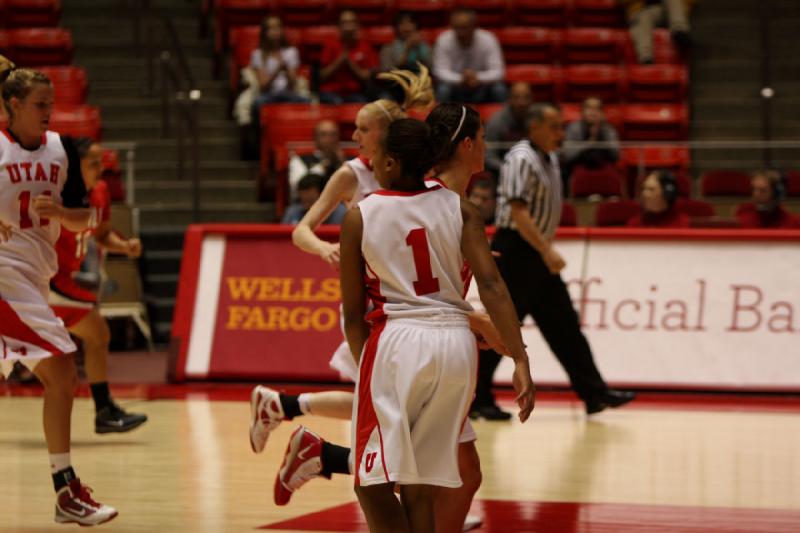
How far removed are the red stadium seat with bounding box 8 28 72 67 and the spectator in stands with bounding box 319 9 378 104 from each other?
3.04 metres

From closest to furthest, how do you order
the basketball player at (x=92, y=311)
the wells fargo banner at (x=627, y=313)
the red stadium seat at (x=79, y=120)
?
1. the basketball player at (x=92, y=311)
2. the wells fargo banner at (x=627, y=313)
3. the red stadium seat at (x=79, y=120)

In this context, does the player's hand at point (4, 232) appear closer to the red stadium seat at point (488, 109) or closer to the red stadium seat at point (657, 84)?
the red stadium seat at point (488, 109)

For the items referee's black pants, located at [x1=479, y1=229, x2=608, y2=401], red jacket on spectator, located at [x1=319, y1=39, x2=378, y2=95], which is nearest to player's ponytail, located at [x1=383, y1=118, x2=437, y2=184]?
referee's black pants, located at [x1=479, y1=229, x2=608, y2=401]

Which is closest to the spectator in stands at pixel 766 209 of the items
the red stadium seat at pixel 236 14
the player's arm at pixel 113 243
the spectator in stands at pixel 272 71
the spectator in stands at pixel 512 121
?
the spectator in stands at pixel 512 121

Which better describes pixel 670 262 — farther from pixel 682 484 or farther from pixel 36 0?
pixel 36 0

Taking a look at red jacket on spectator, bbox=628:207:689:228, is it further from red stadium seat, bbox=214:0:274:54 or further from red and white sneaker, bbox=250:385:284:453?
red stadium seat, bbox=214:0:274:54

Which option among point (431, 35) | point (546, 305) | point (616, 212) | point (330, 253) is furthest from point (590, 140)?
point (330, 253)

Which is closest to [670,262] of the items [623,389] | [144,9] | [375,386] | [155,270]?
[623,389]

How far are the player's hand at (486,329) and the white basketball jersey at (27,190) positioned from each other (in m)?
2.22

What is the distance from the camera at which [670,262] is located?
9789 mm

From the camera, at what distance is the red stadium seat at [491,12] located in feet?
52.1

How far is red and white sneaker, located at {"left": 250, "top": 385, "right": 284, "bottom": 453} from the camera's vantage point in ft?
20.1

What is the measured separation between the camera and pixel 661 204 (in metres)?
10.5

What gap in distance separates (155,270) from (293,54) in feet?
8.88
